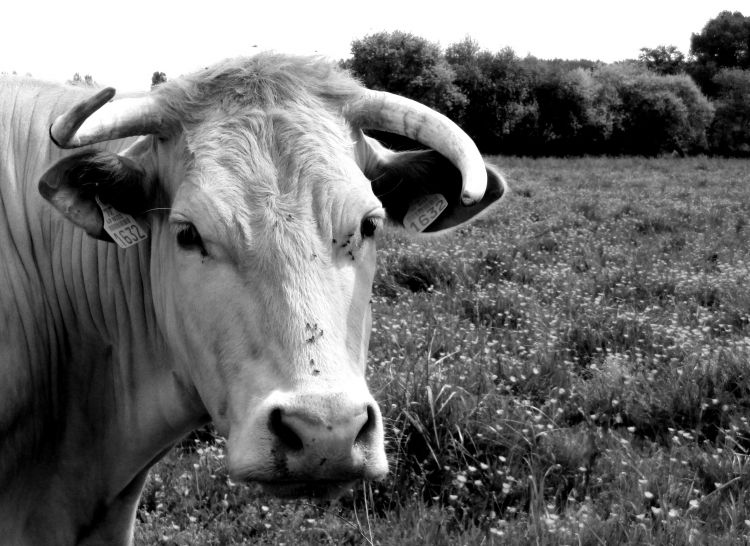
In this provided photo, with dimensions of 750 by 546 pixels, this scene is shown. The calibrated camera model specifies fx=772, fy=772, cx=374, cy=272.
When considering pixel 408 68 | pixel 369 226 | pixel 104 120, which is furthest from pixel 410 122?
pixel 408 68

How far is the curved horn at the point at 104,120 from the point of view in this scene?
8.26 feet

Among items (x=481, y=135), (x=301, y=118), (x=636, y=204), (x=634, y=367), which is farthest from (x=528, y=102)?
(x=301, y=118)

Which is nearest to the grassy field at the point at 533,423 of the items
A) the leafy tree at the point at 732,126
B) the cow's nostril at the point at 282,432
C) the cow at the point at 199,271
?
the cow at the point at 199,271

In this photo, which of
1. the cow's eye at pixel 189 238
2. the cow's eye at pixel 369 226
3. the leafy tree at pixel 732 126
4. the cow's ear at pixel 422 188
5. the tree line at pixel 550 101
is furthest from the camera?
the leafy tree at pixel 732 126

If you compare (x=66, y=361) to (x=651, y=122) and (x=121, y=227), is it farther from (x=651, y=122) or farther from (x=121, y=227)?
(x=651, y=122)

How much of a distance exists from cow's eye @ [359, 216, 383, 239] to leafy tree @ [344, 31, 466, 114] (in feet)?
124

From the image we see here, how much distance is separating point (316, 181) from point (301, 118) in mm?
323

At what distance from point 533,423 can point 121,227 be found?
9.10 feet

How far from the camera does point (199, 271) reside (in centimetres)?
267

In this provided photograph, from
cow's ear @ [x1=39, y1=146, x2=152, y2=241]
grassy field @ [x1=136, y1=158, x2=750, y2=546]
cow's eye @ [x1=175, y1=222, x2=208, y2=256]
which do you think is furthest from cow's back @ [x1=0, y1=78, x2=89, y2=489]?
grassy field @ [x1=136, y1=158, x2=750, y2=546]

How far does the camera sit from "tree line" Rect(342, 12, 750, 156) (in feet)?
136

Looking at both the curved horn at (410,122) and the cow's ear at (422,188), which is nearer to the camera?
the curved horn at (410,122)

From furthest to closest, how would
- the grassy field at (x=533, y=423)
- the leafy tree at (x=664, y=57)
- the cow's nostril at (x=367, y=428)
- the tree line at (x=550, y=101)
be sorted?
the leafy tree at (x=664, y=57)
the tree line at (x=550, y=101)
the grassy field at (x=533, y=423)
the cow's nostril at (x=367, y=428)

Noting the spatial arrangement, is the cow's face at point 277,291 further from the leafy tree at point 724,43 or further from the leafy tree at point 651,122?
the leafy tree at point 724,43
